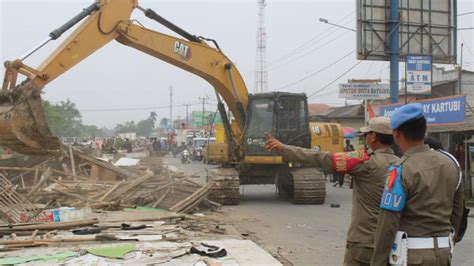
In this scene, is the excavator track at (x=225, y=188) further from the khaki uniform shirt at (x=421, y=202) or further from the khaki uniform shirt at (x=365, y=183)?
the khaki uniform shirt at (x=421, y=202)

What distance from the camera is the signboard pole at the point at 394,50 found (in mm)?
19984

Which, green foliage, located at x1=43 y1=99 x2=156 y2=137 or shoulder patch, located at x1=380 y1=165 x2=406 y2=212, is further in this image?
green foliage, located at x1=43 y1=99 x2=156 y2=137

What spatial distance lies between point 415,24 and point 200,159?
893 inches

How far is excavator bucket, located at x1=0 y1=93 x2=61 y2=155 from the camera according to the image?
385 inches

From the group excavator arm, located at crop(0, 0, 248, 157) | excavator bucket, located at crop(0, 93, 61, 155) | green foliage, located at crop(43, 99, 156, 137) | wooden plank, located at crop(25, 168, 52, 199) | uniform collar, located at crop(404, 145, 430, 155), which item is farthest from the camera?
green foliage, located at crop(43, 99, 156, 137)

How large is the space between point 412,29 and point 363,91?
324 centimetres

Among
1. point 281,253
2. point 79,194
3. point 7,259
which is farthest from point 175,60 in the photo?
point 7,259

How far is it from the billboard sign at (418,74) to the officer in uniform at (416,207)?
54.7ft

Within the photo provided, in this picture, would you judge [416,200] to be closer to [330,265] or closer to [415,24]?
[330,265]

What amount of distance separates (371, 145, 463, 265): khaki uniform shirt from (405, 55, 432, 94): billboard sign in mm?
16702

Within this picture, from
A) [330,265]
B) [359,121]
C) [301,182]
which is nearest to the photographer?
[330,265]

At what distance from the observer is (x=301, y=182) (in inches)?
541

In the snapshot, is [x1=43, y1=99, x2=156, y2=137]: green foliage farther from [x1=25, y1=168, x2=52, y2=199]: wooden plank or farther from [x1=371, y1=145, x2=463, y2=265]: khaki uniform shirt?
[x1=371, y1=145, x2=463, y2=265]: khaki uniform shirt

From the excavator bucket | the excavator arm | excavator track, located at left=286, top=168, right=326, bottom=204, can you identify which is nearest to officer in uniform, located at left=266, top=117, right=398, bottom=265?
the excavator bucket
